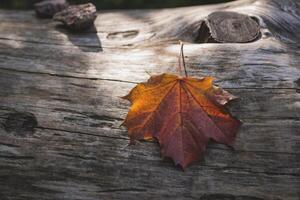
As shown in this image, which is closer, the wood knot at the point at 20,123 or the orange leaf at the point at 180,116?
the orange leaf at the point at 180,116

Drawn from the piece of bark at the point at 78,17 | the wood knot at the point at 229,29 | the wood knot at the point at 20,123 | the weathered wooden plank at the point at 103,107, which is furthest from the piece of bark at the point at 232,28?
the wood knot at the point at 20,123

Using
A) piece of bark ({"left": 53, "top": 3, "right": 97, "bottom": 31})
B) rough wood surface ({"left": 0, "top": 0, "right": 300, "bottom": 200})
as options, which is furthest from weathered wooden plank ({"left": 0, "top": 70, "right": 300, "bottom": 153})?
piece of bark ({"left": 53, "top": 3, "right": 97, "bottom": 31})

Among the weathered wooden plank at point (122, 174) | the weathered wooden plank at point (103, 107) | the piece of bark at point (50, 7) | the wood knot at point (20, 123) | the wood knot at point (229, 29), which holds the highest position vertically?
the wood knot at point (229, 29)

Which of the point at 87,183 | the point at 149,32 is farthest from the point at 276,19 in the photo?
the point at 87,183

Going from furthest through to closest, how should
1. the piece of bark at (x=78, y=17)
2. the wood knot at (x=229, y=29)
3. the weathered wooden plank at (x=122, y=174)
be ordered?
the piece of bark at (x=78, y=17) → the wood knot at (x=229, y=29) → the weathered wooden plank at (x=122, y=174)

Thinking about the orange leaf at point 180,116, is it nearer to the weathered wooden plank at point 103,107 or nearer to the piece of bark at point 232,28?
the weathered wooden plank at point 103,107

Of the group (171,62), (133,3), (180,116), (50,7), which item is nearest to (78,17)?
(50,7)

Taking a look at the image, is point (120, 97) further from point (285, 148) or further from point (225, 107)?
point (285, 148)

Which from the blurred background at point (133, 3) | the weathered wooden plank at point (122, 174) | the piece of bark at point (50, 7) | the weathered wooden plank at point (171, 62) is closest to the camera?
the weathered wooden plank at point (122, 174)
